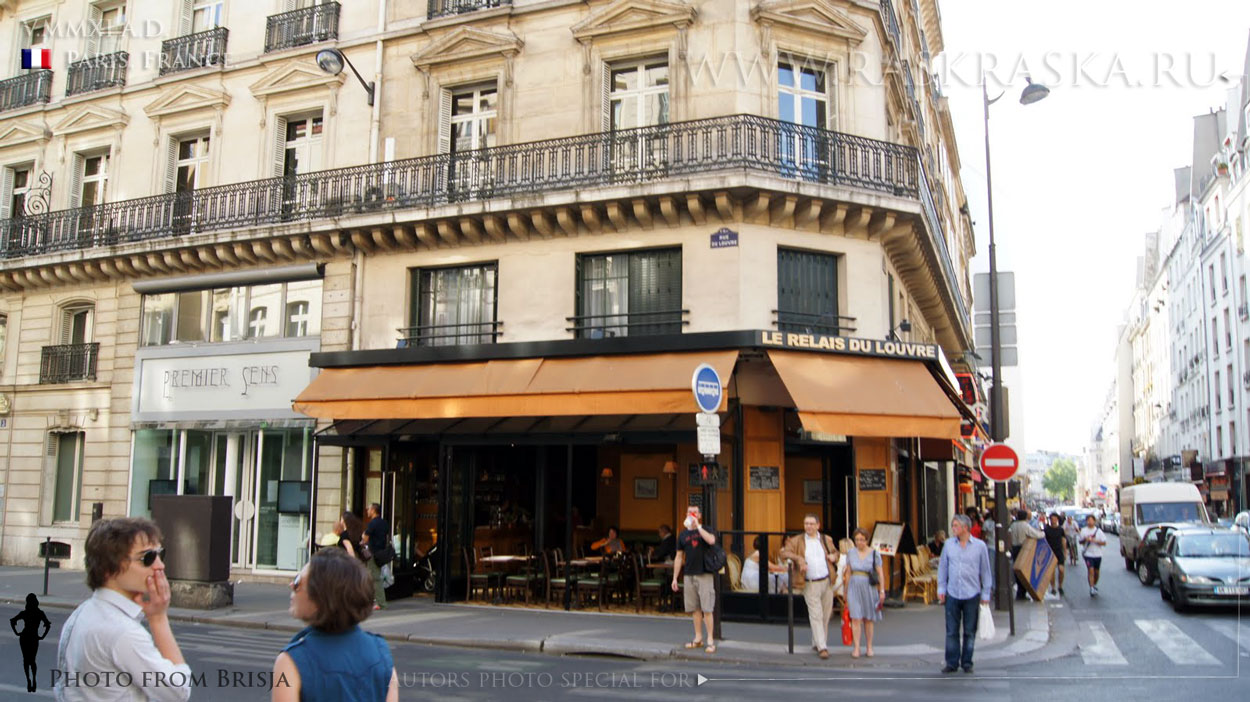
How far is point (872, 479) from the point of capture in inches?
609

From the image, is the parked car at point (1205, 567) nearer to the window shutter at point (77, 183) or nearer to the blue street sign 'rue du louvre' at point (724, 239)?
the blue street sign 'rue du louvre' at point (724, 239)

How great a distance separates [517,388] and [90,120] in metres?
14.1

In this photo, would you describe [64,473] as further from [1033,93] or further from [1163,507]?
[1163,507]

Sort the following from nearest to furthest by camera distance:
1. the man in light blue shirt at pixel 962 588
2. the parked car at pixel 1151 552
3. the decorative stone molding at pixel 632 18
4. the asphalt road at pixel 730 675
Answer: the asphalt road at pixel 730 675, the man in light blue shirt at pixel 962 588, the decorative stone molding at pixel 632 18, the parked car at pixel 1151 552

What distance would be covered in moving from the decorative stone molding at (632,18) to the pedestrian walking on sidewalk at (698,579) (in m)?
8.96

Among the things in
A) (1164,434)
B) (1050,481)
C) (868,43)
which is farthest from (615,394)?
(1050,481)

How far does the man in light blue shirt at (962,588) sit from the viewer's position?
9898 mm

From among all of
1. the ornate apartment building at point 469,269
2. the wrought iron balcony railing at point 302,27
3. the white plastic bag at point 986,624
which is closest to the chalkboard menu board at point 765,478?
the ornate apartment building at point 469,269

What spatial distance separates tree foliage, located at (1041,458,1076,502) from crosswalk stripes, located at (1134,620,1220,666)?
622 ft

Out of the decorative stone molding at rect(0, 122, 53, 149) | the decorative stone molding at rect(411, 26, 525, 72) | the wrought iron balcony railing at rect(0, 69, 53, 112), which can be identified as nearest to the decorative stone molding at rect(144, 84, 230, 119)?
the decorative stone molding at rect(0, 122, 53, 149)

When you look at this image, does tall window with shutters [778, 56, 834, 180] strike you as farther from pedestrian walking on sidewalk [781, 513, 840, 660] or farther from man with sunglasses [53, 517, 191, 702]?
man with sunglasses [53, 517, 191, 702]

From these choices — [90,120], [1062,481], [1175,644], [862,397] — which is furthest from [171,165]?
[1062,481]

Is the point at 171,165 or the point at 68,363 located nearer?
the point at 171,165

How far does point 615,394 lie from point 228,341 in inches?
375
